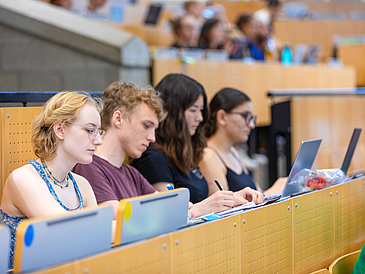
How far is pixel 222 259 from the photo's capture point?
4.96ft

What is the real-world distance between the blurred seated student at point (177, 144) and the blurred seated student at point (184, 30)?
8.31 ft

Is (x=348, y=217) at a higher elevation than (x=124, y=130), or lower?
lower

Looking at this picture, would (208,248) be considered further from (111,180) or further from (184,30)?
(184,30)

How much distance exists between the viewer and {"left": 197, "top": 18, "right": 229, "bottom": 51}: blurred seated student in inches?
197

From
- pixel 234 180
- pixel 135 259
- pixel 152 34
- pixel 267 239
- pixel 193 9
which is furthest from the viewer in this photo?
pixel 193 9

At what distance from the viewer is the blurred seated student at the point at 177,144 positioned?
90.6 inches

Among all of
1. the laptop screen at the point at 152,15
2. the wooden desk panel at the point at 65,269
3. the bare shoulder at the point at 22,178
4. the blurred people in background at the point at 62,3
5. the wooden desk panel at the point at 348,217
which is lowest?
the wooden desk panel at the point at 348,217

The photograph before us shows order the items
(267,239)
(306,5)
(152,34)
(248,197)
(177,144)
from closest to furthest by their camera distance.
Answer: (267,239)
(248,197)
(177,144)
(152,34)
(306,5)

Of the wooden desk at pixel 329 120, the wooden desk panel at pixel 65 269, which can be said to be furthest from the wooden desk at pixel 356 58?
the wooden desk panel at pixel 65 269

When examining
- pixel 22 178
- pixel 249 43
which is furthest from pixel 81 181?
pixel 249 43

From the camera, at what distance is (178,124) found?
2.39 m

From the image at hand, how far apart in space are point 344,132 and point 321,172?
2.71 m

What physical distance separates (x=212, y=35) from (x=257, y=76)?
0.74 m

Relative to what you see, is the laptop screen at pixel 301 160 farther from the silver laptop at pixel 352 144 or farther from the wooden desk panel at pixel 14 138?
the wooden desk panel at pixel 14 138
